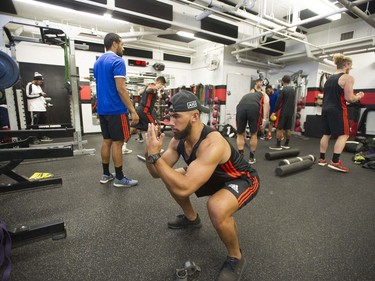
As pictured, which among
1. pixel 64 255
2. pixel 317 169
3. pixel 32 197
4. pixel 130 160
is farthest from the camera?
pixel 130 160

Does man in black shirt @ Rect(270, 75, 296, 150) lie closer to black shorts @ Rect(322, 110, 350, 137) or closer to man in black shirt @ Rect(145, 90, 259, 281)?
black shorts @ Rect(322, 110, 350, 137)

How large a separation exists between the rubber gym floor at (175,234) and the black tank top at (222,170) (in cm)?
46

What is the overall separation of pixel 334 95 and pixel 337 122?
0.40 meters

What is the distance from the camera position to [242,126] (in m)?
3.21

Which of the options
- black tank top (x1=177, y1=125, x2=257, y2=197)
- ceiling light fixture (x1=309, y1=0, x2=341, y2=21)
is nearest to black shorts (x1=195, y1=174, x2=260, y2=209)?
black tank top (x1=177, y1=125, x2=257, y2=197)

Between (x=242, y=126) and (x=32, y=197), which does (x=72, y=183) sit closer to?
(x=32, y=197)

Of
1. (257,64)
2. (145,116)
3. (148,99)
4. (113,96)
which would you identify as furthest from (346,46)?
(113,96)

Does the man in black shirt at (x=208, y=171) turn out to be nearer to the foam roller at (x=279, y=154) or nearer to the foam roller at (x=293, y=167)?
the foam roller at (x=293, y=167)

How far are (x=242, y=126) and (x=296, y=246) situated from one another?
6.79 ft

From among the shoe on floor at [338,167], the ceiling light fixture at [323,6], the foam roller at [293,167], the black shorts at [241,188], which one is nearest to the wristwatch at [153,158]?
the black shorts at [241,188]

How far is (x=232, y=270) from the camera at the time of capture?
42.6 inches

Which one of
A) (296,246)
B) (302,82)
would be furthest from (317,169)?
(302,82)

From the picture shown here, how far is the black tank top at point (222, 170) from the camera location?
1181 millimetres

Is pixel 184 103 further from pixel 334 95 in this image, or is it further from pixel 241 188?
pixel 334 95
